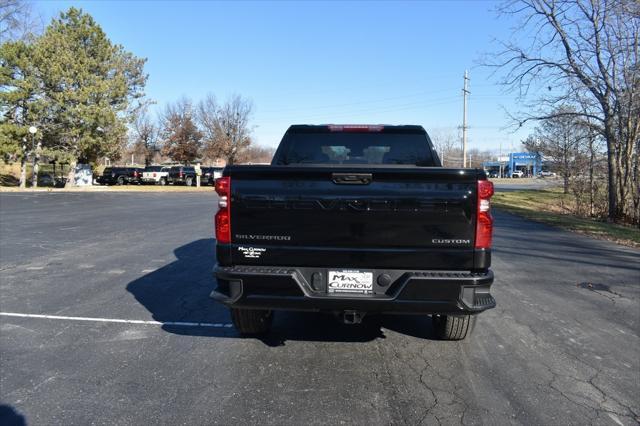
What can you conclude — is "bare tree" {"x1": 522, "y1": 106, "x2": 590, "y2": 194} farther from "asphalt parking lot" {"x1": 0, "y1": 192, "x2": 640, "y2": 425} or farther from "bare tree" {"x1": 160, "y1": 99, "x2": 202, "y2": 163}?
"bare tree" {"x1": 160, "y1": 99, "x2": 202, "y2": 163}

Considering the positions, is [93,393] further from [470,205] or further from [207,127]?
[207,127]

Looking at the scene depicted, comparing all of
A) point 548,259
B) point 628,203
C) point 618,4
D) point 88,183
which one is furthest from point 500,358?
point 88,183

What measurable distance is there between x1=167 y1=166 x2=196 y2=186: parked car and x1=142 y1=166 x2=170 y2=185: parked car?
139 cm

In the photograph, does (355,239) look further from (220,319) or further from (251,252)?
(220,319)

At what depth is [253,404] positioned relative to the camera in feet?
10.8

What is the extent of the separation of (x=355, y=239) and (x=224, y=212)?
3.39 ft

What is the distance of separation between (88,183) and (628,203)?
1366 inches

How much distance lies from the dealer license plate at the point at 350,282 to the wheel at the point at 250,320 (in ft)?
3.31

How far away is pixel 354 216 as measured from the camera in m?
3.54

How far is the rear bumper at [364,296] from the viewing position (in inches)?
138

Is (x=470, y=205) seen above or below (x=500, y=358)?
above

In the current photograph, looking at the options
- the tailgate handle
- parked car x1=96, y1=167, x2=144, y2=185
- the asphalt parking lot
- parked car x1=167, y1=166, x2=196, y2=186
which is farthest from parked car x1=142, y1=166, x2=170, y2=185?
the tailgate handle

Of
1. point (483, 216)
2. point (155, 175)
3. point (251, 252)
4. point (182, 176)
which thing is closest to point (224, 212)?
point (251, 252)

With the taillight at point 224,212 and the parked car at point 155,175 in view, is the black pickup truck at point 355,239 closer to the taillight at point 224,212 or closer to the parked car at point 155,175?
the taillight at point 224,212
